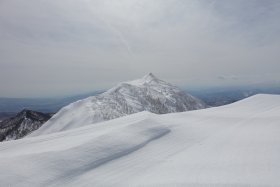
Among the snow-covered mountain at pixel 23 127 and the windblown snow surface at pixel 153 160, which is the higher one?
the windblown snow surface at pixel 153 160

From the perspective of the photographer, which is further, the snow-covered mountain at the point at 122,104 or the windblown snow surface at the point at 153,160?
the snow-covered mountain at the point at 122,104

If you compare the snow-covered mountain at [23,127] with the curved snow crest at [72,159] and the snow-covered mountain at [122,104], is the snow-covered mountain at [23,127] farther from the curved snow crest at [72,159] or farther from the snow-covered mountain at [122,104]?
the curved snow crest at [72,159]

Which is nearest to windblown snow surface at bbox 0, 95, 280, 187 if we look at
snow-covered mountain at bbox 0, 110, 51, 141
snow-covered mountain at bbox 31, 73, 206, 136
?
snow-covered mountain at bbox 31, 73, 206, 136

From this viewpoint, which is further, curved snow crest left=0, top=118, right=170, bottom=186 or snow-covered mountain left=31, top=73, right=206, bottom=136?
snow-covered mountain left=31, top=73, right=206, bottom=136

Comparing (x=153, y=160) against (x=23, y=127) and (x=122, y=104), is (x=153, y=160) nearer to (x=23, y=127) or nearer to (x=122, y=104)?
(x=122, y=104)

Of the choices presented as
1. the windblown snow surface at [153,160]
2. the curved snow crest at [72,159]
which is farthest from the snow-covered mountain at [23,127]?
the windblown snow surface at [153,160]

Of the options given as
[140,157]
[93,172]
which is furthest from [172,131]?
[93,172]

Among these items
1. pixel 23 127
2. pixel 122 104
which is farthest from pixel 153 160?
pixel 23 127

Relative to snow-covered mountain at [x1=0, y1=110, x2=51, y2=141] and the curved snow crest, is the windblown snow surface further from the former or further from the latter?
snow-covered mountain at [x1=0, y1=110, x2=51, y2=141]
